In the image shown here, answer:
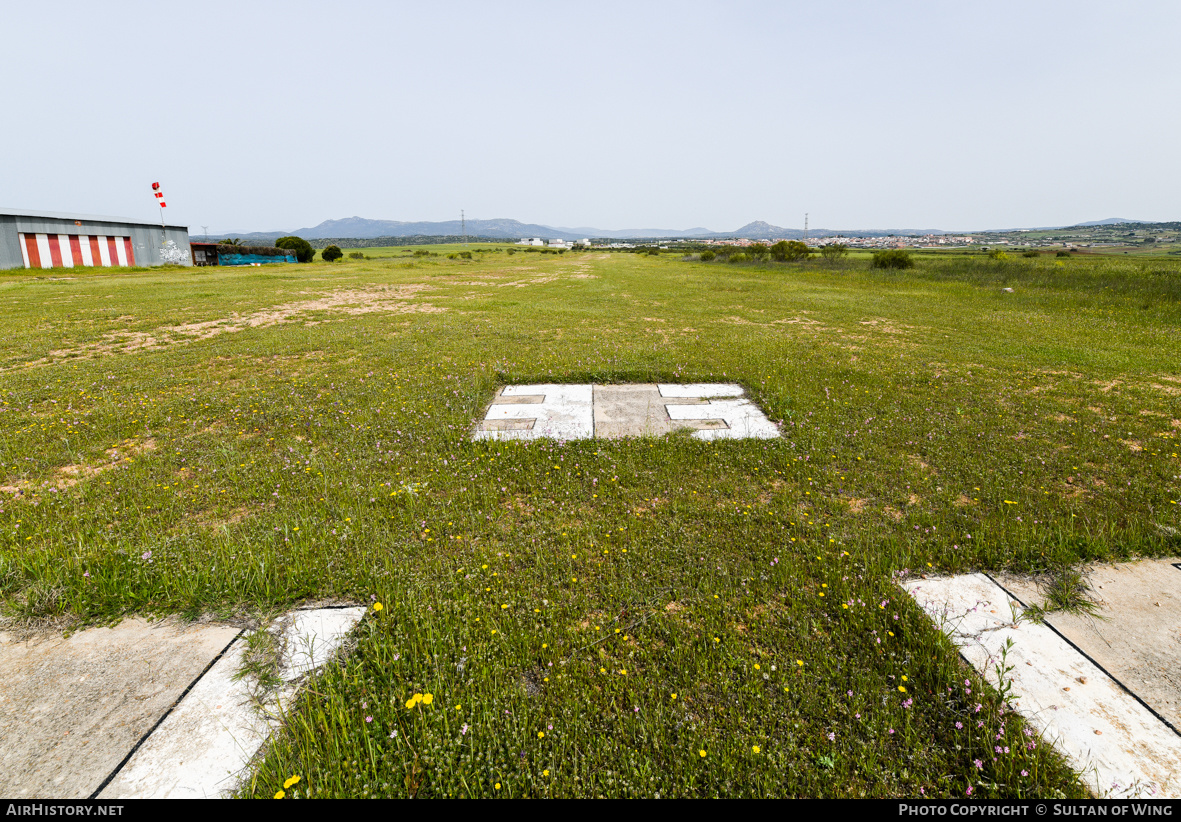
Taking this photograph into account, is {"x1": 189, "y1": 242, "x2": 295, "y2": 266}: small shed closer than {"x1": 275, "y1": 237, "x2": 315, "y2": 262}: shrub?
Yes

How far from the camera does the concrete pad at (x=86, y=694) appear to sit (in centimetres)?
177

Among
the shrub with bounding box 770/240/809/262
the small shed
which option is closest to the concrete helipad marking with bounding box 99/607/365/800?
the shrub with bounding box 770/240/809/262

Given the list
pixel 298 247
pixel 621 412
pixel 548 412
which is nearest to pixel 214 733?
pixel 548 412

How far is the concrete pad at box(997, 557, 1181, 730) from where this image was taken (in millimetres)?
2109

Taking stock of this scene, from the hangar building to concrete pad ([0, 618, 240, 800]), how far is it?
43553mm

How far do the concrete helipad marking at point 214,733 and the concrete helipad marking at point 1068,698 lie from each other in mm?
2937

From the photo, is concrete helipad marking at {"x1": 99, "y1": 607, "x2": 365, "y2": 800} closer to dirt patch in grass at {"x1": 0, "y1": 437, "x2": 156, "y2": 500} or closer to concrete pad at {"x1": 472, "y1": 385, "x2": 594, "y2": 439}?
concrete pad at {"x1": 472, "y1": 385, "x2": 594, "y2": 439}

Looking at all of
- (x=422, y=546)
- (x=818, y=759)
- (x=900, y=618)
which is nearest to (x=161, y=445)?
(x=422, y=546)

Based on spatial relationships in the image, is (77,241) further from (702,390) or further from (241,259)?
(702,390)

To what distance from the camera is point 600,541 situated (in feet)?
10.6

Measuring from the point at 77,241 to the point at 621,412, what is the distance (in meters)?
45.1

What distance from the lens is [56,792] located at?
1693 mm

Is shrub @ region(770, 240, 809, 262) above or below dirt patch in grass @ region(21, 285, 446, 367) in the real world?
above
